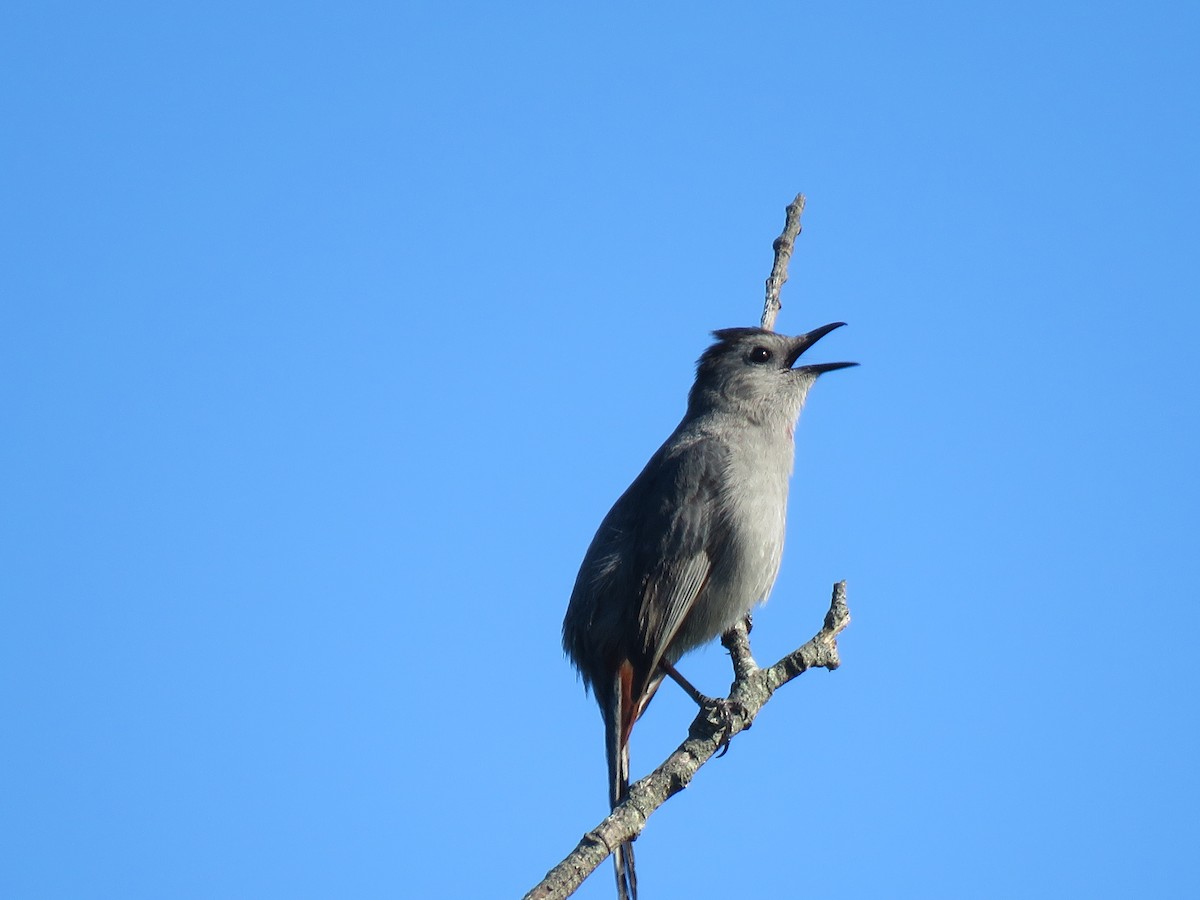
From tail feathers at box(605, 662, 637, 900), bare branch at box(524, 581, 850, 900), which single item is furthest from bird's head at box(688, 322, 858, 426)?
tail feathers at box(605, 662, 637, 900)

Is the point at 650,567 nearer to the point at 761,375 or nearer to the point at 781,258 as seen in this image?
the point at 761,375

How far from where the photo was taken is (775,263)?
6.95m

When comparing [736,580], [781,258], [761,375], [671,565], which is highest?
[781,258]

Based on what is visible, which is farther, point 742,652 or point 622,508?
point 622,508

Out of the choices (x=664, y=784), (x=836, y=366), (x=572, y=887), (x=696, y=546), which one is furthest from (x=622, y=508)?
(x=572, y=887)

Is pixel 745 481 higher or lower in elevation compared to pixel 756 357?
lower

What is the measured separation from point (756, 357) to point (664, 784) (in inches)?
122

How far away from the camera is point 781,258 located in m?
6.90

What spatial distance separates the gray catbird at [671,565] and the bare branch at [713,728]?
399mm

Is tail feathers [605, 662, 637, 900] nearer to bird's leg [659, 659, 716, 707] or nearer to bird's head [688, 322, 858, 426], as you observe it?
bird's leg [659, 659, 716, 707]

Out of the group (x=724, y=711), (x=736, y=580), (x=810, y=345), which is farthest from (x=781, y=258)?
(x=724, y=711)

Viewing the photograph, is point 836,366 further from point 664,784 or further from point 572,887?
point 572,887

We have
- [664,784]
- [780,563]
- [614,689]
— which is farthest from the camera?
[780,563]

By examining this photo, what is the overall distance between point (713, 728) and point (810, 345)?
283cm
